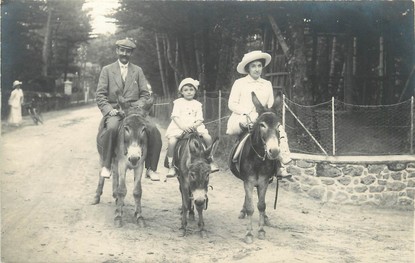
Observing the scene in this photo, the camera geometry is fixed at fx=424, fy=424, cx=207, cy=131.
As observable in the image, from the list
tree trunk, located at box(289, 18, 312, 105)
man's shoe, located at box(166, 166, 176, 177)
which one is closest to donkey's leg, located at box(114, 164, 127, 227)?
man's shoe, located at box(166, 166, 176, 177)

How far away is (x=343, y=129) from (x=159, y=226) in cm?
716

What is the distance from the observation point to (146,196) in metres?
8.03

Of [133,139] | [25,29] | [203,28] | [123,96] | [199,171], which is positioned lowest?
[199,171]

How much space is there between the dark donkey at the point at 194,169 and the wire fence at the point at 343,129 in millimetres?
3794

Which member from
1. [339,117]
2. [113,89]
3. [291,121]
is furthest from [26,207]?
[339,117]

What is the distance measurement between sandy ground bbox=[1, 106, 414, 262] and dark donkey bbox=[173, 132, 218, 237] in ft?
1.76

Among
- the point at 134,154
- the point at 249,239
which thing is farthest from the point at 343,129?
the point at 134,154

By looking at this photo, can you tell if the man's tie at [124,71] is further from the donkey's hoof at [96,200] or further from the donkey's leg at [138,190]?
the donkey's hoof at [96,200]

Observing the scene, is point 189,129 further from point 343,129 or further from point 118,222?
point 343,129

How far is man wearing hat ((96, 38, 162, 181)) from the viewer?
20.3ft

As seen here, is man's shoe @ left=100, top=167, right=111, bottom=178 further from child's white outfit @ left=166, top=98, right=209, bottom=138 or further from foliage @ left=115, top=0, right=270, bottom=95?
foliage @ left=115, top=0, right=270, bottom=95

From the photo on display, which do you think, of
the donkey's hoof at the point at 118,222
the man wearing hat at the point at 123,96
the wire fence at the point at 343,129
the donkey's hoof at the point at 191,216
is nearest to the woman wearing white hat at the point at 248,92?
the man wearing hat at the point at 123,96

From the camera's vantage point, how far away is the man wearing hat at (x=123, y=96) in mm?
6188

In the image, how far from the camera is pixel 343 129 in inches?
456
